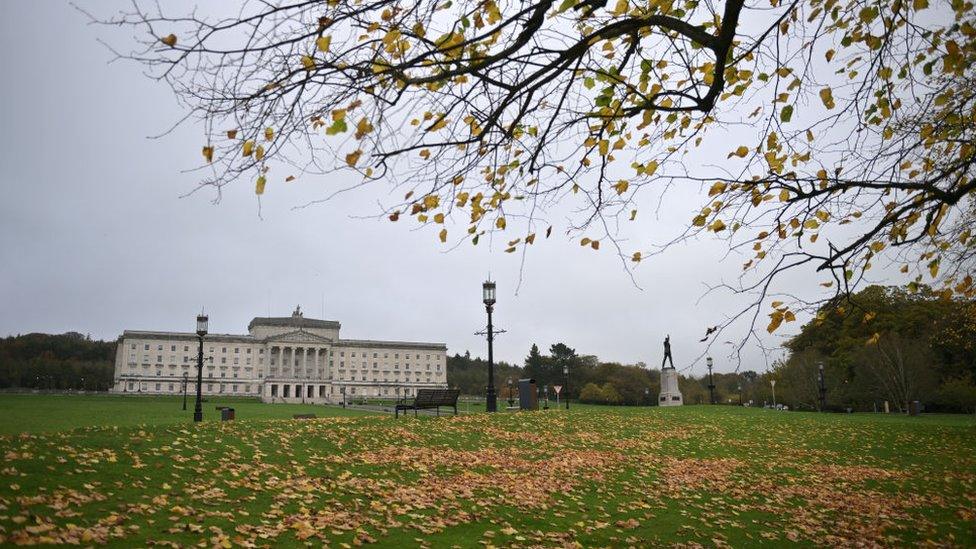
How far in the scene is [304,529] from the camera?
6.36 meters

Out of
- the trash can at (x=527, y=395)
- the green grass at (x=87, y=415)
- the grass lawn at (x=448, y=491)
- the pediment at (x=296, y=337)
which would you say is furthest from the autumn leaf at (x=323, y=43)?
the pediment at (x=296, y=337)

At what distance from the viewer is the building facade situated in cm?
12725

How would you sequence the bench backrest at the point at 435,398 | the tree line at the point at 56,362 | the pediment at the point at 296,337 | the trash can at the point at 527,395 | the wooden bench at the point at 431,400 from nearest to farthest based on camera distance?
the wooden bench at the point at 431,400
the bench backrest at the point at 435,398
the trash can at the point at 527,395
the tree line at the point at 56,362
the pediment at the point at 296,337

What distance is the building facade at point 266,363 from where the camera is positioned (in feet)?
417

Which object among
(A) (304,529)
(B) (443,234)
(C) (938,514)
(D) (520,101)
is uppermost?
(D) (520,101)

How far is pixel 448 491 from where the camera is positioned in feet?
28.9

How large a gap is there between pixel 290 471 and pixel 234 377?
135 metres

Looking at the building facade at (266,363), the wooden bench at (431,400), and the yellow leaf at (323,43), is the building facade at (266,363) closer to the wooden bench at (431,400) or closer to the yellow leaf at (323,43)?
the wooden bench at (431,400)

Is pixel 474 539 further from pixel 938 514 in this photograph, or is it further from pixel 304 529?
pixel 938 514

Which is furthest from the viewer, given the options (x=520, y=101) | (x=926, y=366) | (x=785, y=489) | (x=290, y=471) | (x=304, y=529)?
(x=926, y=366)

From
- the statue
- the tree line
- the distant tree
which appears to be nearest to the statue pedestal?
the statue

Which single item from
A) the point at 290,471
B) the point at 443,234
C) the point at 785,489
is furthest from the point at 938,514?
the point at 290,471

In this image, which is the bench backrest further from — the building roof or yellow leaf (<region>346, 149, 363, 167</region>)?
the building roof

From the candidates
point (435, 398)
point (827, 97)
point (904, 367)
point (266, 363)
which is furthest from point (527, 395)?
point (266, 363)
